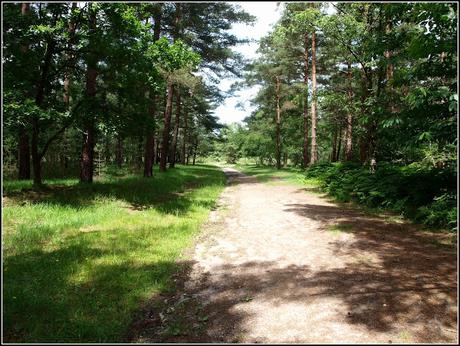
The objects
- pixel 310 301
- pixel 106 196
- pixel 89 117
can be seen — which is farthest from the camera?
pixel 106 196

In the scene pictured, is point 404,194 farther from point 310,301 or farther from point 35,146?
point 35,146

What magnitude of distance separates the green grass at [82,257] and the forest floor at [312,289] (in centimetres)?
44

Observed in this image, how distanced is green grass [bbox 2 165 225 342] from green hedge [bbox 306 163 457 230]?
577 centimetres

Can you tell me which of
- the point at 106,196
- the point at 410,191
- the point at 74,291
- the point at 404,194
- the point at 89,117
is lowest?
the point at 74,291

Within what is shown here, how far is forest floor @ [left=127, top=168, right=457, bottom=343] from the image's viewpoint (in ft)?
13.6

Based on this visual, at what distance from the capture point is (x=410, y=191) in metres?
10.4

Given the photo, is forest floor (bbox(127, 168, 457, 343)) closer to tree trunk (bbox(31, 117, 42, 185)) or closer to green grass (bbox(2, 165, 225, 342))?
green grass (bbox(2, 165, 225, 342))

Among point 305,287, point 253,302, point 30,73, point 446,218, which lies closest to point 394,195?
point 446,218

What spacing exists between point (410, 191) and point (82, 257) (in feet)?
30.2

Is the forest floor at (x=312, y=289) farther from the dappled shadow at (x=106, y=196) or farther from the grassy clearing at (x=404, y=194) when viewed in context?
the dappled shadow at (x=106, y=196)

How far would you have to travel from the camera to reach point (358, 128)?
14.4m

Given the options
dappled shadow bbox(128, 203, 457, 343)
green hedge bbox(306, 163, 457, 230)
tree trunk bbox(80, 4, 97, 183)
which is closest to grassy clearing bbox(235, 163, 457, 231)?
green hedge bbox(306, 163, 457, 230)

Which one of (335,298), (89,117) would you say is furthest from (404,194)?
(89,117)

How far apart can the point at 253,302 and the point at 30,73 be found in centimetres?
932
